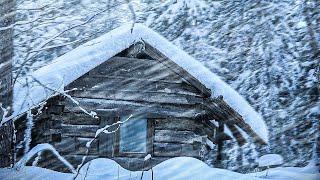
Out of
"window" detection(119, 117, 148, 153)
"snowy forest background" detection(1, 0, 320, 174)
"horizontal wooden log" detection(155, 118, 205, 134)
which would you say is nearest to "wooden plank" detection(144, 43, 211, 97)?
"horizontal wooden log" detection(155, 118, 205, 134)

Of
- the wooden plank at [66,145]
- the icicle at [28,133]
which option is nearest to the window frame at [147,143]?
the wooden plank at [66,145]

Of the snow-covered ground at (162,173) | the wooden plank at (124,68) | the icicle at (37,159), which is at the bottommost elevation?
the snow-covered ground at (162,173)

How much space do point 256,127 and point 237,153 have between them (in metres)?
2.82

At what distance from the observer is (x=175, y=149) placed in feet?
14.9

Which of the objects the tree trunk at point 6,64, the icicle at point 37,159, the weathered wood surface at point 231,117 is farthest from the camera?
the weathered wood surface at point 231,117

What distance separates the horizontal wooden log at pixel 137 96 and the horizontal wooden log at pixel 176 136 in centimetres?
33

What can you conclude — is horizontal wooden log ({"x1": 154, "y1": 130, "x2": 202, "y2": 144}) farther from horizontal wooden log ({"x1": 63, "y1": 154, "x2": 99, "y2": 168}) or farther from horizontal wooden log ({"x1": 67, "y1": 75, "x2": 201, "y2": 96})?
horizontal wooden log ({"x1": 63, "y1": 154, "x2": 99, "y2": 168})

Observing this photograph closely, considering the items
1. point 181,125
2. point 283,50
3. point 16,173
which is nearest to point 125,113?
point 181,125

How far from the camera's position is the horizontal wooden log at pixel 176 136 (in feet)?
14.5

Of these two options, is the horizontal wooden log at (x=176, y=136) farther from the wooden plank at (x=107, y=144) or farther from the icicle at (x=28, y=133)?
the icicle at (x=28, y=133)

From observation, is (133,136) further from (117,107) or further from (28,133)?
(28,133)

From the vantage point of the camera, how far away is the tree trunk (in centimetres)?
374

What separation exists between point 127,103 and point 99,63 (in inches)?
20.0

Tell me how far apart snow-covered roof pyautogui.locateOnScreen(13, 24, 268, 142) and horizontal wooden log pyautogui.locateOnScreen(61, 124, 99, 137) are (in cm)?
60
